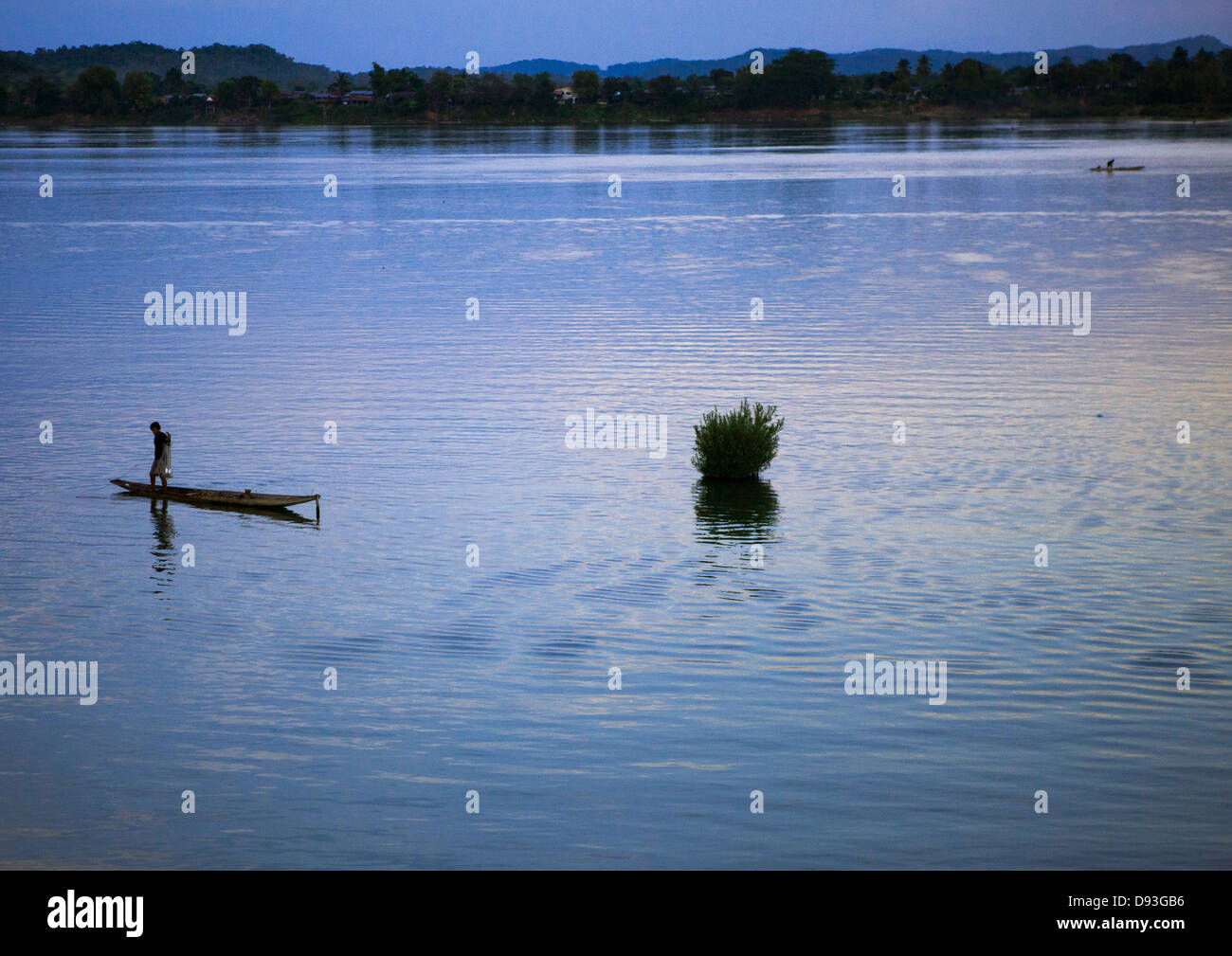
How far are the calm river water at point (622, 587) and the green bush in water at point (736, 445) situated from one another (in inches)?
22.2

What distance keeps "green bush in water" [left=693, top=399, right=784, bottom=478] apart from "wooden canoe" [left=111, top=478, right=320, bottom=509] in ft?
24.0

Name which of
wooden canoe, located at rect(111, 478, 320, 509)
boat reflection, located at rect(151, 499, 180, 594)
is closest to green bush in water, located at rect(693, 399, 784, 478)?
wooden canoe, located at rect(111, 478, 320, 509)

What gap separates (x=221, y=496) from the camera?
26.8 m

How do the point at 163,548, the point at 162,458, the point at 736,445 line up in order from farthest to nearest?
the point at 736,445 < the point at 162,458 < the point at 163,548

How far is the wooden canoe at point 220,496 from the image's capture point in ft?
86.0

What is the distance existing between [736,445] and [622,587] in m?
6.85

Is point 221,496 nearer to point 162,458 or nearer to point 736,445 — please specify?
point 162,458

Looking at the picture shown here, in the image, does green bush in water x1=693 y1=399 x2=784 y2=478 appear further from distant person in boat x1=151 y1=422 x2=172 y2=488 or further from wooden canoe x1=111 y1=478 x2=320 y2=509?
distant person in boat x1=151 y1=422 x2=172 y2=488

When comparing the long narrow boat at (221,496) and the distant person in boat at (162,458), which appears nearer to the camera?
the long narrow boat at (221,496)

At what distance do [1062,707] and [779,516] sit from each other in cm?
940

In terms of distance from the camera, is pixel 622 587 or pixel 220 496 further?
pixel 220 496

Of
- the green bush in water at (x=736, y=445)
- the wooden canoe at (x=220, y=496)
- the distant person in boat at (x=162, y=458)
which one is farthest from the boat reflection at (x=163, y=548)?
the green bush in water at (x=736, y=445)

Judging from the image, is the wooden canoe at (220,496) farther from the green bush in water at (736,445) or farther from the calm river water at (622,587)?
the green bush in water at (736,445)

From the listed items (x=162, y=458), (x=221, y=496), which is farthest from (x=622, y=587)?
(x=162, y=458)
